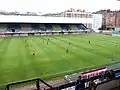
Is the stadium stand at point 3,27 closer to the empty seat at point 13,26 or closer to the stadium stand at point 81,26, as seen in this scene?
the empty seat at point 13,26

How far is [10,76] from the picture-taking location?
12852mm

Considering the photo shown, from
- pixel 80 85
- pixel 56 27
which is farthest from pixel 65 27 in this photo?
pixel 80 85

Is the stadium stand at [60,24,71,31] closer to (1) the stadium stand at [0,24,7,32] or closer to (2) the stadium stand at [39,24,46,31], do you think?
(2) the stadium stand at [39,24,46,31]

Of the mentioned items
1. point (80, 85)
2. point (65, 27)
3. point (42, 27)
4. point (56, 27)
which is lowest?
point (65, 27)

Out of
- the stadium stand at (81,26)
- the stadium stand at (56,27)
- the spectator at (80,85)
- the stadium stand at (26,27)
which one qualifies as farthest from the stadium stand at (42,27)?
the spectator at (80,85)

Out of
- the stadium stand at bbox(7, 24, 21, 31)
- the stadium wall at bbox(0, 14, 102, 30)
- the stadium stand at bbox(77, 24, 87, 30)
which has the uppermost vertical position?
the stadium wall at bbox(0, 14, 102, 30)

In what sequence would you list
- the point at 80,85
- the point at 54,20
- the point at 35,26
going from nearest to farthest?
1. the point at 80,85
2. the point at 35,26
3. the point at 54,20

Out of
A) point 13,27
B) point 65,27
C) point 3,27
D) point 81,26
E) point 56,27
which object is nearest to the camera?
point 3,27

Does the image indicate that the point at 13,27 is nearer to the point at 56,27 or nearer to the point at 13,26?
the point at 13,26

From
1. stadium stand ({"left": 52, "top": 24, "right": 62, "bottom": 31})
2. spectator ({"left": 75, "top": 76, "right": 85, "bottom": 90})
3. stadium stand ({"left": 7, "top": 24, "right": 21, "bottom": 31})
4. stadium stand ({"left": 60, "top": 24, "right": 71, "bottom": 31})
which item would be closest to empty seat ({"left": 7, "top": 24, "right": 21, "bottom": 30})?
stadium stand ({"left": 7, "top": 24, "right": 21, "bottom": 31})

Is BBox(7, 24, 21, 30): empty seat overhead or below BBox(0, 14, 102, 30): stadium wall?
below

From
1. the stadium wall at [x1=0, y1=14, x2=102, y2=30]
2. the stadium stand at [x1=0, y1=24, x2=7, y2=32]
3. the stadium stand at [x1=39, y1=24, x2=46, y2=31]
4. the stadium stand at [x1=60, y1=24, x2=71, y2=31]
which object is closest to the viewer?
the stadium stand at [x1=0, y1=24, x2=7, y2=32]

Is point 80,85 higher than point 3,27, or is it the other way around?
point 80,85

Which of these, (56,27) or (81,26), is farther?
(81,26)
